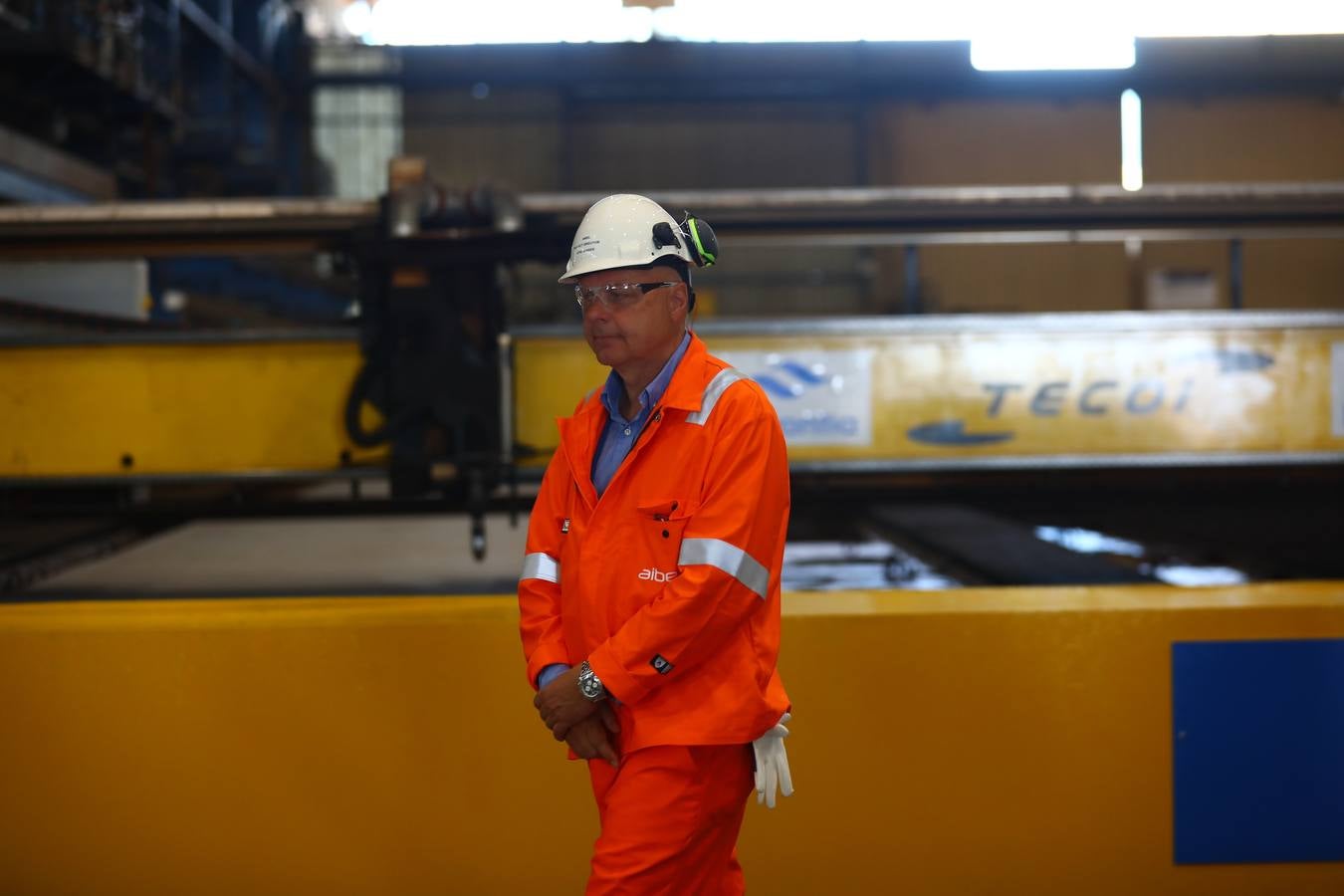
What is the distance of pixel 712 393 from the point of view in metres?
1.72

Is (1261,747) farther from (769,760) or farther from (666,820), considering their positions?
(666,820)

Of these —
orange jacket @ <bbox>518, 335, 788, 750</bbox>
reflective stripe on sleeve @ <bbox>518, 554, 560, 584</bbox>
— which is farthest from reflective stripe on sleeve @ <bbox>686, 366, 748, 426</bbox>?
reflective stripe on sleeve @ <bbox>518, 554, 560, 584</bbox>

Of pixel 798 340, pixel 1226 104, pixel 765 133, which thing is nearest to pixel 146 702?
pixel 798 340

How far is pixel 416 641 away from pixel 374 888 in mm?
654

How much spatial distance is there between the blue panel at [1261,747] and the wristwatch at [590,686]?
1.71 m

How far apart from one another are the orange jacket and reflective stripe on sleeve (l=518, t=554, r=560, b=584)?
97mm

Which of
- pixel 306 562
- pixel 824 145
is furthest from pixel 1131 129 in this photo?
pixel 306 562

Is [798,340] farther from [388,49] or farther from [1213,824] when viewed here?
[388,49]

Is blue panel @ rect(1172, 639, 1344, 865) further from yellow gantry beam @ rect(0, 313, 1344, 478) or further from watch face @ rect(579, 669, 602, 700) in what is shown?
watch face @ rect(579, 669, 602, 700)

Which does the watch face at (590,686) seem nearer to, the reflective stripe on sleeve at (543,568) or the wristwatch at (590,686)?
the wristwatch at (590,686)

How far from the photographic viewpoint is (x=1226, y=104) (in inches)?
655

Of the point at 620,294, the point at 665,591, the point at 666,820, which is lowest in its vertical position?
the point at 666,820

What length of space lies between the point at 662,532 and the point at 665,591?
0.11 metres

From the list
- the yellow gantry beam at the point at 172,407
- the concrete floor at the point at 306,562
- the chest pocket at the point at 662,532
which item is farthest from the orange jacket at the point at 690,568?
the concrete floor at the point at 306,562
